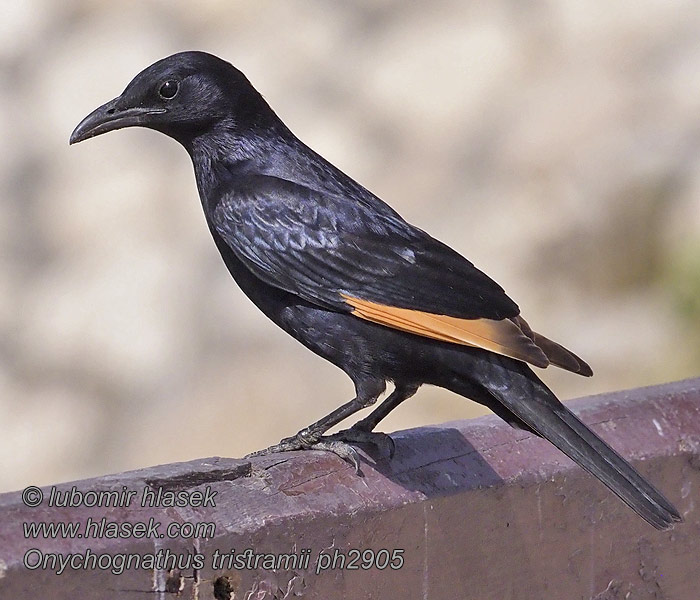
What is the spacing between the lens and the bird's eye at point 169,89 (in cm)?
367

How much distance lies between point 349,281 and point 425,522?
73 cm

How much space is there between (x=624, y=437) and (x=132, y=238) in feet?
21.1

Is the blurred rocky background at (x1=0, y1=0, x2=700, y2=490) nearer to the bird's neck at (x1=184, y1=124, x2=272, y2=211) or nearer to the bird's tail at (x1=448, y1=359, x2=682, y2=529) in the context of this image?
the bird's neck at (x1=184, y1=124, x2=272, y2=211)

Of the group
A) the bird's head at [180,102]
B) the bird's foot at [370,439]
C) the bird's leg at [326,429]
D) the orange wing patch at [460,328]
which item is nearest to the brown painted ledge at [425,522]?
the bird's foot at [370,439]

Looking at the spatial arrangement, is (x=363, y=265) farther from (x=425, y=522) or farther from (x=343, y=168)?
(x=343, y=168)

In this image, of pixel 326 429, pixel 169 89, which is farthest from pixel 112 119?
pixel 326 429

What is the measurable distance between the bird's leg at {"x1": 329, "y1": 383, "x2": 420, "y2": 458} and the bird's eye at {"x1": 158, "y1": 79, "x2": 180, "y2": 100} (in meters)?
1.06

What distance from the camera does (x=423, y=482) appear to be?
9.93ft

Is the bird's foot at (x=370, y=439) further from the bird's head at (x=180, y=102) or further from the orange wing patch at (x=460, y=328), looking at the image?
the bird's head at (x=180, y=102)

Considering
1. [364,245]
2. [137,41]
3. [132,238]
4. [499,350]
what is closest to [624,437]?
[499,350]

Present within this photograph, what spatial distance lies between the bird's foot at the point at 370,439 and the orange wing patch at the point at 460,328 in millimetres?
284

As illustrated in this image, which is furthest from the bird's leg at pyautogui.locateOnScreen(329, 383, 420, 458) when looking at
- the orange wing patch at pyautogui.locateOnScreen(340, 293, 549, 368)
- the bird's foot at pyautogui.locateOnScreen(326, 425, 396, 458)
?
the orange wing patch at pyautogui.locateOnScreen(340, 293, 549, 368)

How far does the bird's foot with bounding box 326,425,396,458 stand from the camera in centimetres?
316

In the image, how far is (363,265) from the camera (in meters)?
3.39
